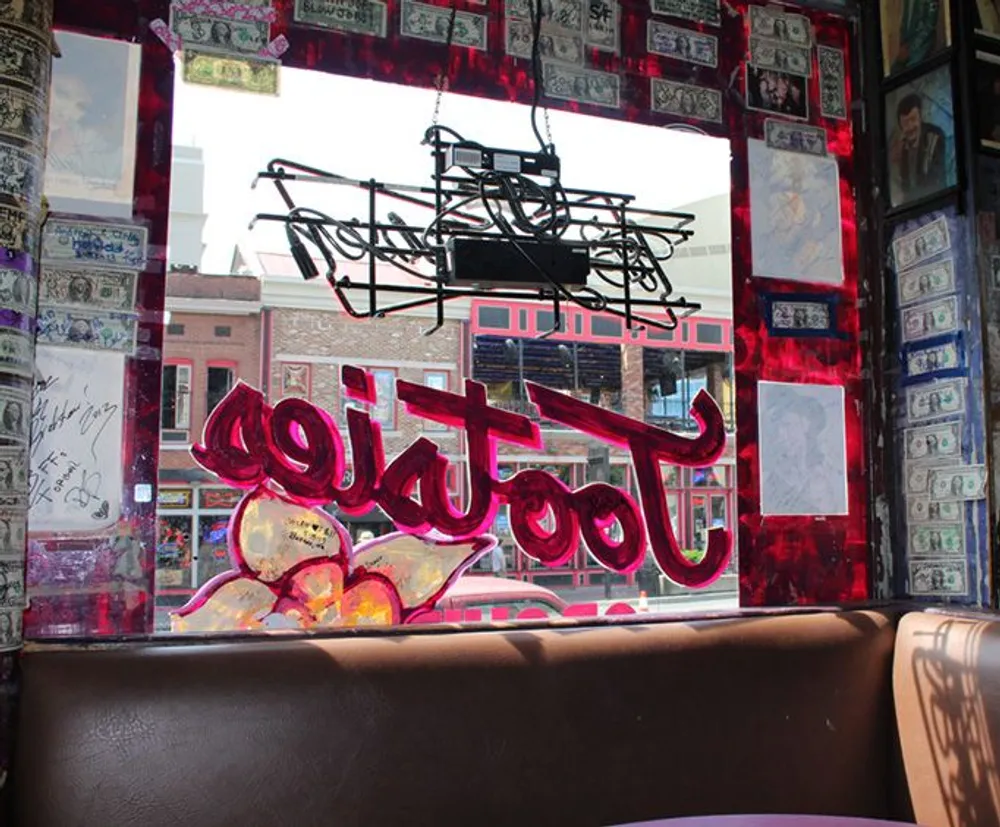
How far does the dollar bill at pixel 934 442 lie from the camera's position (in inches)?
128

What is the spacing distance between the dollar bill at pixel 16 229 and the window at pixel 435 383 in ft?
4.04

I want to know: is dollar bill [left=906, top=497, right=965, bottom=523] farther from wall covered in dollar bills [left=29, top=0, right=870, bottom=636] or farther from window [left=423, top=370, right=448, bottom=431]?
window [left=423, top=370, right=448, bottom=431]

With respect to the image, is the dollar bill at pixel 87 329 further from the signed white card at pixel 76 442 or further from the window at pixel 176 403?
the window at pixel 176 403

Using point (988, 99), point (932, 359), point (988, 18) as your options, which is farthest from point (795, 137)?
point (932, 359)

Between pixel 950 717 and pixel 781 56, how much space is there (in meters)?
2.50

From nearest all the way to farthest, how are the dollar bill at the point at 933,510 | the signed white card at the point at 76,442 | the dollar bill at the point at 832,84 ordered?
the signed white card at the point at 76,442 → the dollar bill at the point at 933,510 → the dollar bill at the point at 832,84

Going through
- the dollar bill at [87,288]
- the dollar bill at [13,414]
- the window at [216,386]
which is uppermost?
the dollar bill at [87,288]

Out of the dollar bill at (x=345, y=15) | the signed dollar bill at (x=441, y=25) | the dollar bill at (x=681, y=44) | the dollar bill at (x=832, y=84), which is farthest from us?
the dollar bill at (x=832, y=84)

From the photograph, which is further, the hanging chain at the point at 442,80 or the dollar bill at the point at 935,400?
the dollar bill at the point at 935,400

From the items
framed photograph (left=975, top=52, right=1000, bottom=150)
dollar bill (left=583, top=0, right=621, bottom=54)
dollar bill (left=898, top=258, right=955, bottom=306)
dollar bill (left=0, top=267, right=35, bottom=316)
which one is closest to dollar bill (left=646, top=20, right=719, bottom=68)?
dollar bill (left=583, top=0, right=621, bottom=54)

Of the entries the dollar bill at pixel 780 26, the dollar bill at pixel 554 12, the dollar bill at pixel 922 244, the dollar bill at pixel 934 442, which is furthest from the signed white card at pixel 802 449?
the dollar bill at pixel 554 12

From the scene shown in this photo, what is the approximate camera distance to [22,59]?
221 cm

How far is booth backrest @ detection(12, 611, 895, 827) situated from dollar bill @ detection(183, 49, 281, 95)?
1.73m

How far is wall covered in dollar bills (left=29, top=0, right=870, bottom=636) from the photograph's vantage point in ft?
9.91
